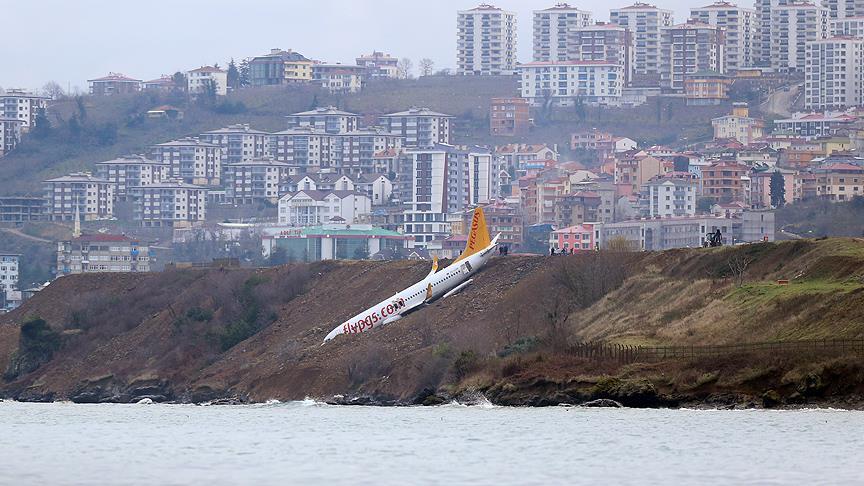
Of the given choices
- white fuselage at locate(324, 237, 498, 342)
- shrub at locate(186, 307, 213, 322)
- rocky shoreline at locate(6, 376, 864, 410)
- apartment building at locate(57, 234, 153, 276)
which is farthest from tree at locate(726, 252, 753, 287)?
apartment building at locate(57, 234, 153, 276)

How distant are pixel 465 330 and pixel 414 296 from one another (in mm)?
7922

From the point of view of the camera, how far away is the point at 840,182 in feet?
623

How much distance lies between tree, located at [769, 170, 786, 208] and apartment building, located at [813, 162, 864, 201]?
3333 mm

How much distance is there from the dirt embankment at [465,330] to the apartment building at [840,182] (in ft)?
309

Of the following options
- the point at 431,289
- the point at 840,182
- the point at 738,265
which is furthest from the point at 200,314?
the point at 840,182

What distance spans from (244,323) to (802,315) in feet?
123

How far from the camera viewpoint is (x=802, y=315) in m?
Answer: 61.8

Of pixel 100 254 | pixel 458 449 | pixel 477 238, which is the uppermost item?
pixel 477 238

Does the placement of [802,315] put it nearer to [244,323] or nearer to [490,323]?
[490,323]

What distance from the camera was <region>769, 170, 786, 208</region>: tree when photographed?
7421 inches

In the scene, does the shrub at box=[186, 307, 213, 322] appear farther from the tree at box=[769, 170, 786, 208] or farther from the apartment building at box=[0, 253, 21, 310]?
the tree at box=[769, 170, 786, 208]

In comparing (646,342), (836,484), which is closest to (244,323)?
(646,342)

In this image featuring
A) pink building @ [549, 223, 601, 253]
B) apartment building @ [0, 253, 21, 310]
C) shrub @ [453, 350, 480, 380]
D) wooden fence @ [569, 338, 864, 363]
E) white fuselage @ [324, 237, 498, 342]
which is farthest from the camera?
pink building @ [549, 223, 601, 253]

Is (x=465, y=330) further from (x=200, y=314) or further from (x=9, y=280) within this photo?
(x=9, y=280)
